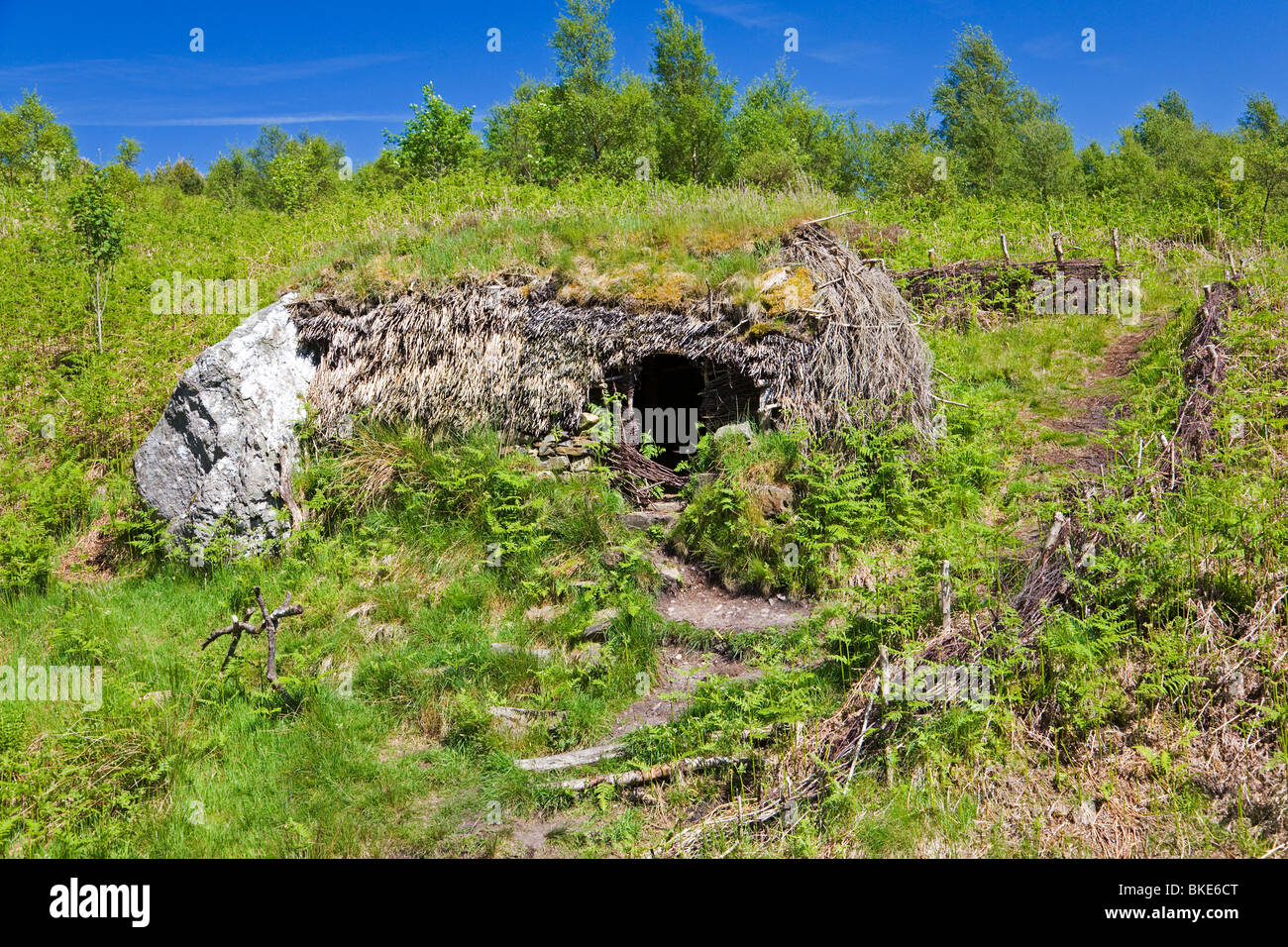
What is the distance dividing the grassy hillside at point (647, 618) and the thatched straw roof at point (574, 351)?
36cm

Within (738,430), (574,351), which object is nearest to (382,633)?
(574,351)

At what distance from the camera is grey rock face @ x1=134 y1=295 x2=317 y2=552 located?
823 cm

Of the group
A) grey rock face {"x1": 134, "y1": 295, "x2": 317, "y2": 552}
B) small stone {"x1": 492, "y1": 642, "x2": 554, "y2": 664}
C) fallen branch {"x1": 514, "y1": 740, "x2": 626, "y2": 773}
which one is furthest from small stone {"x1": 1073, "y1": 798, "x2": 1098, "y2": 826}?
grey rock face {"x1": 134, "y1": 295, "x2": 317, "y2": 552}

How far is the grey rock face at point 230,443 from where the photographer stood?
27.0 feet

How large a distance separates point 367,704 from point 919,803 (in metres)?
4.01

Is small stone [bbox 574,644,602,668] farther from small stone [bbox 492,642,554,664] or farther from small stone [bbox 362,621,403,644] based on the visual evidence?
small stone [bbox 362,621,403,644]

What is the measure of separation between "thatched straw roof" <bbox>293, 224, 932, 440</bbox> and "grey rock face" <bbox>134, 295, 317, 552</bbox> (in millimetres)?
421

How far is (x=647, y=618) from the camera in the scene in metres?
6.52

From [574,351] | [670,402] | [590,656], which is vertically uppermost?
[574,351]

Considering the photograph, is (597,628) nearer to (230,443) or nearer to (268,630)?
(268,630)


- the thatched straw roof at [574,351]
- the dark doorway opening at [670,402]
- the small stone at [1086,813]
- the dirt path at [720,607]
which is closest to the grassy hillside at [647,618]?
the small stone at [1086,813]

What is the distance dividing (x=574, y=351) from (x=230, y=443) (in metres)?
3.85

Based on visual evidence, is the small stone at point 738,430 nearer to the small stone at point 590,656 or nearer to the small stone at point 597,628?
the small stone at point 597,628

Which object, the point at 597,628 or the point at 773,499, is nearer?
the point at 597,628
